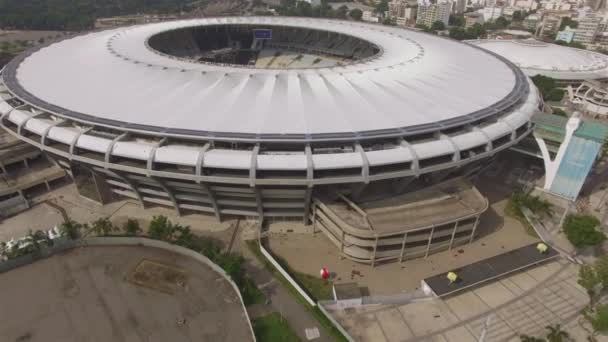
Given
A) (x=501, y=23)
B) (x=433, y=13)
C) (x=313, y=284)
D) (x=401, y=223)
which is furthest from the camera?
(x=433, y=13)

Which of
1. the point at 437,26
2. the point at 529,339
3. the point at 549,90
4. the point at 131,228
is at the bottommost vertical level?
the point at 529,339

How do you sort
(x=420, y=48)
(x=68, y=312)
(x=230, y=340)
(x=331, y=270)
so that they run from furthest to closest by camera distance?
1. (x=420, y=48)
2. (x=331, y=270)
3. (x=68, y=312)
4. (x=230, y=340)

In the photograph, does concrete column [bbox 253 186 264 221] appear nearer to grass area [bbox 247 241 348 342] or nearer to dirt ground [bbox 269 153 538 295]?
dirt ground [bbox 269 153 538 295]

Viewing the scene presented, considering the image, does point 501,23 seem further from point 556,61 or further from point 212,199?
point 212,199

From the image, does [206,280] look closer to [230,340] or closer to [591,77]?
[230,340]

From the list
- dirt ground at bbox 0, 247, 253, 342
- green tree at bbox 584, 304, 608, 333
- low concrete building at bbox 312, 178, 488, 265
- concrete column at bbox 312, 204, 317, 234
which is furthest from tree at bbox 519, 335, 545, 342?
dirt ground at bbox 0, 247, 253, 342

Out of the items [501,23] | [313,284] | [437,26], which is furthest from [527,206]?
[501,23]

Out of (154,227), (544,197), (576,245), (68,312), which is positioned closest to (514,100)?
(544,197)

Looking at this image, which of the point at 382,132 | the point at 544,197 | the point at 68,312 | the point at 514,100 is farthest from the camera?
the point at 544,197
